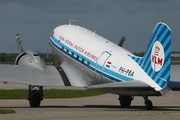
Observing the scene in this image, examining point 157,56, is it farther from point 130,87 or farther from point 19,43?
point 19,43

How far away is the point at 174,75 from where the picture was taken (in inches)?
1208

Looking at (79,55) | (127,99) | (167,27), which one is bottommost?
(127,99)

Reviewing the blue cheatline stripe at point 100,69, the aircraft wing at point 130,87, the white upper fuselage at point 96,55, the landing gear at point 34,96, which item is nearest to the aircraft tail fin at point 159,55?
the white upper fuselage at point 96,55

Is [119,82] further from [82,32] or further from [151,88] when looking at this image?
[82,32]

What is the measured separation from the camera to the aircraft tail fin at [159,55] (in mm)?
25219

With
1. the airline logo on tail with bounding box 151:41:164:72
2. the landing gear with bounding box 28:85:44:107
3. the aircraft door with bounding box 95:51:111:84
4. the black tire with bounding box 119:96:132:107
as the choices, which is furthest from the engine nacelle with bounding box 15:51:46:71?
the airline logo on tail with bounding box 151:41:164:72

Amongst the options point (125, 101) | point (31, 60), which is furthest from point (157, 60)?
point (31, 60)

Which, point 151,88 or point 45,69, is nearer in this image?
point 151,88

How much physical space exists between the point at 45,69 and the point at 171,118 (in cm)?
1247

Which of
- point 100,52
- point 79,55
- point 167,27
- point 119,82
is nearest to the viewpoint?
point 167,27

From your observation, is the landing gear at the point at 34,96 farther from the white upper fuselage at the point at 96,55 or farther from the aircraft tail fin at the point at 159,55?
the aircraft tail fin at the point at 159,55

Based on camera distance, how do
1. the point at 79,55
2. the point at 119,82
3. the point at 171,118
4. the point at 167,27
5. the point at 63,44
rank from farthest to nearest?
the point at 63,44, the point at 79,55, the point at 119,82, the point at 167,27, the point at 171,118

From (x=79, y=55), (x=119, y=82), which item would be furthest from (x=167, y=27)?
(x=79, y=55)

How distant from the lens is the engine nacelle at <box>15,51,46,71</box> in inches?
1302
